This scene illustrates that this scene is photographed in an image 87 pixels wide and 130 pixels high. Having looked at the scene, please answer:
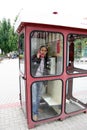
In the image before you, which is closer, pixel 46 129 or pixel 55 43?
pixel 46 129

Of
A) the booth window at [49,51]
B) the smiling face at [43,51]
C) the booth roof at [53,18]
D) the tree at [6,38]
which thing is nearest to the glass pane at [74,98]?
the booth window at [49,51]

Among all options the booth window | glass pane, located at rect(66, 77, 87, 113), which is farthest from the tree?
the booth window

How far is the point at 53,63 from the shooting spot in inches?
124

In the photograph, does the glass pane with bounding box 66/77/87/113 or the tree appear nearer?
the glass pane with bounding box 66/77/87/113

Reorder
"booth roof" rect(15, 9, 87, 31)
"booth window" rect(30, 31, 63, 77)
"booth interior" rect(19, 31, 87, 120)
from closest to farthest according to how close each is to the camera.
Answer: "booth roof" rect(15, 9, 87, 31)
"booth window" rect(30, 31, 63, 77)
"booth interior" rect(19, 31, 87, 120)

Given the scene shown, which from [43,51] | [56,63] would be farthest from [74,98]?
[43,51]

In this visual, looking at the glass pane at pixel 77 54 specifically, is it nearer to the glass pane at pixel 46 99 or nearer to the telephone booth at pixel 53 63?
the telephone booth at pixel 53 63

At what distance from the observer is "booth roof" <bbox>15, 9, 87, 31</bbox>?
8.25 feet

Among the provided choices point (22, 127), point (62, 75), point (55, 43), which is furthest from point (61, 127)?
point (55, 43)

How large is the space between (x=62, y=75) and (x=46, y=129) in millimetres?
979

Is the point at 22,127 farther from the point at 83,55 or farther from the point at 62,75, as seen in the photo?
the point at 83,55

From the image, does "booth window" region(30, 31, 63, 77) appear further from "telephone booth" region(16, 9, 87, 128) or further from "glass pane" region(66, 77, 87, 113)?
"glass pane" region(66, 77, 87, 113)

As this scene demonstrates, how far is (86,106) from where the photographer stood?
3.71 meters

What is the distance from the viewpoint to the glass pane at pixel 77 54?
3.33 m
